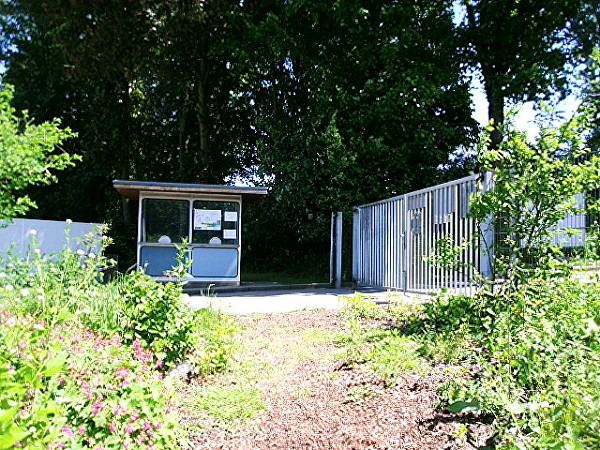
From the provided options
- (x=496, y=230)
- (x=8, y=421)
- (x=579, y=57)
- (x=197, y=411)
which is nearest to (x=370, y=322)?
(x=496, y=230)

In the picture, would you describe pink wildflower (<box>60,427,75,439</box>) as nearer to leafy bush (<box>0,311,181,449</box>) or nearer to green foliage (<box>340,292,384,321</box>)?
leafy bush (<box>0,311,181,449</box>)

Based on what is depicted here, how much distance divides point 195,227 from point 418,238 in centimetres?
686

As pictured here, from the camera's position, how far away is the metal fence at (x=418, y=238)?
742 cm

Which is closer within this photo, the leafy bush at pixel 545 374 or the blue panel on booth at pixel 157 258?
the leafy bush at pixel 545 374

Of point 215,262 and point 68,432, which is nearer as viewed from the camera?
point 68,432

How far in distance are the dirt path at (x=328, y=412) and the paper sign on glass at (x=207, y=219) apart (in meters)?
9.51

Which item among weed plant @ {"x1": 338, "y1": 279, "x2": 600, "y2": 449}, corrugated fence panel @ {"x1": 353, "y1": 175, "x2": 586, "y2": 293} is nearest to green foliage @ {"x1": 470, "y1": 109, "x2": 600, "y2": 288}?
corrugated fence panel @ {"x1": 353, "y1": 175, "x2": 586, "y2": 293}

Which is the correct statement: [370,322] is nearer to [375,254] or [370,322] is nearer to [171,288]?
[171,288]

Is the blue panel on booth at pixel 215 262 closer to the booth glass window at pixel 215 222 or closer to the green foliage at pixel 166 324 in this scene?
the booth glass window at pixel 215 222

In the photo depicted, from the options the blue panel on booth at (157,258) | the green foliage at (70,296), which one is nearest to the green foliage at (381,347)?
the green foliage at (70,296)

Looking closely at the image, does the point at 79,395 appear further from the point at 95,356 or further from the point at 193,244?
the point at 193,244

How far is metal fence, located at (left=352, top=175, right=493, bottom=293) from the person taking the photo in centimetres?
742

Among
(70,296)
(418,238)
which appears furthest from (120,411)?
(418,238)

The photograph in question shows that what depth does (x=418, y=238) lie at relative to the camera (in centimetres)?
1005
